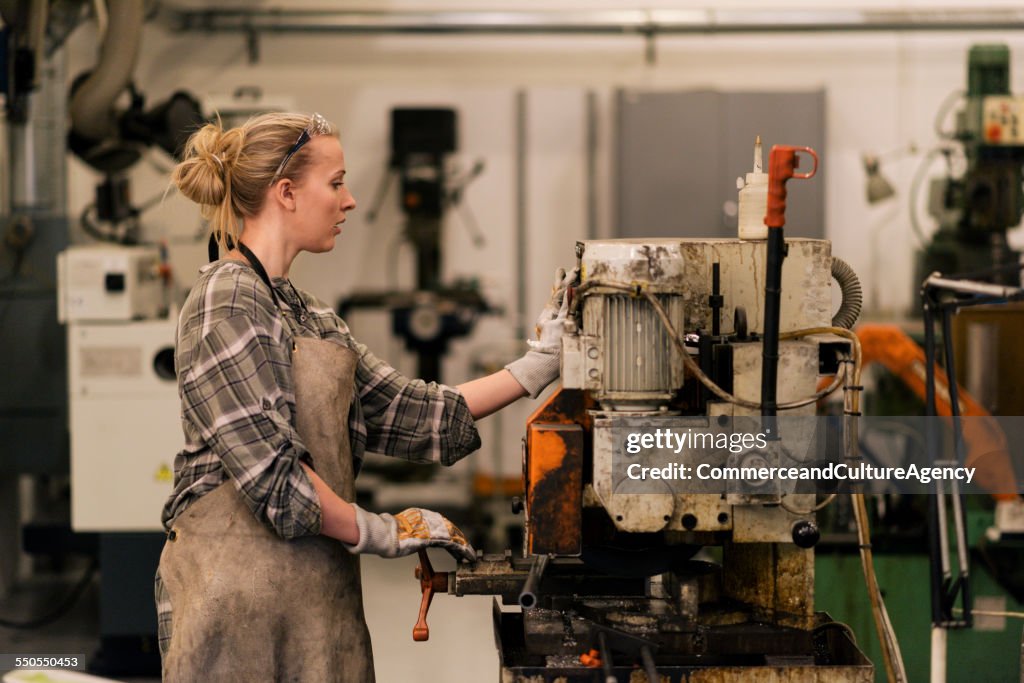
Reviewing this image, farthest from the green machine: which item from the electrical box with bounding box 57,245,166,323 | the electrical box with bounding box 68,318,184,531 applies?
the electrical box with bounding box 57,245,166,323

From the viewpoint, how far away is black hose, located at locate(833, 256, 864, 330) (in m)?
1.65

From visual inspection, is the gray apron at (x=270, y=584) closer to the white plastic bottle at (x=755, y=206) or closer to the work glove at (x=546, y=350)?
the work glove at (x=546, y=350)

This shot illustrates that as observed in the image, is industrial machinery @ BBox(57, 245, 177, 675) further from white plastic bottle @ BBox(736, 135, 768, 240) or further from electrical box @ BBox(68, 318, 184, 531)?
white plastic bottle @ BBox(736, 135, 768, 240)

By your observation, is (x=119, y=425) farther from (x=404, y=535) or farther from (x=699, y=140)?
(x=699, y=140)

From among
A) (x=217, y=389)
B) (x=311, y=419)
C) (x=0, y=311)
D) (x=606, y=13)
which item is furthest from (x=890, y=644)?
(x=606, y=13)

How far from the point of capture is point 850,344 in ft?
4.76

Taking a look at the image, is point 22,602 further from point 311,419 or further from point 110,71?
point 311,419

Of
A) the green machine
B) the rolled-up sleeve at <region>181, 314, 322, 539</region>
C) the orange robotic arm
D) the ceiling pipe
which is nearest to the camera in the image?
the rolled-up sleeve at <region>181, 314, 322, 539</region>

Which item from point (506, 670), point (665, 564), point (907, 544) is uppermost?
point (665, 564)

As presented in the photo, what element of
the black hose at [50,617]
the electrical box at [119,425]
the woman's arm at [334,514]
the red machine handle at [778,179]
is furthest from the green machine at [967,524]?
the black hose at [50,617]

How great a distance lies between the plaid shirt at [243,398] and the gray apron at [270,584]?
0.03m

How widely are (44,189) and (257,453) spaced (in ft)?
8.27

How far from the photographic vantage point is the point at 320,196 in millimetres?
1680

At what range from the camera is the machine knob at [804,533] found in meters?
1.41
